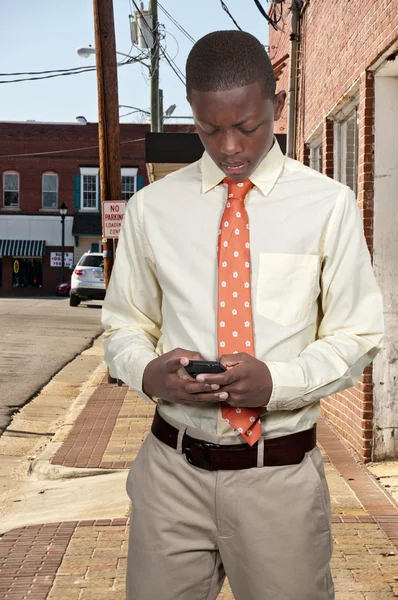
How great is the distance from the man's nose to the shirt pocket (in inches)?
10.1

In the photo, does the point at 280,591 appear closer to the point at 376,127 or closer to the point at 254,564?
the point at 254,564

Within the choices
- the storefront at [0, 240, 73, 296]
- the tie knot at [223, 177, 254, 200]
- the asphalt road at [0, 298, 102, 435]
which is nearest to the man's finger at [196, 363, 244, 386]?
the tie knot at [223, 177, 254, 200]

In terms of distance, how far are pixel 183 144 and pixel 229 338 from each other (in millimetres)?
10370

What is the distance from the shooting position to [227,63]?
2109 mm

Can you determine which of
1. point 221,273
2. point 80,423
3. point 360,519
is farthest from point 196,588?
point 80,423

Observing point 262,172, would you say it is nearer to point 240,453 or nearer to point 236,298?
point 236,298

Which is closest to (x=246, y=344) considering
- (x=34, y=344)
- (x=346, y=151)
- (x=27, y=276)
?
(x=346, y=151)

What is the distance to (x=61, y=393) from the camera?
12.2 meters

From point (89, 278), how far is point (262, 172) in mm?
26208

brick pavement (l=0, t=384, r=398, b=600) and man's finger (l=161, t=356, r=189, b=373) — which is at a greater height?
man's finger (l=161, t=356, r=189, b=373)

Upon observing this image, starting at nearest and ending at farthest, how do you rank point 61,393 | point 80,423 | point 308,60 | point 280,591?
1. point 280,591
2. point 80,423
3. point 308,60
4. point 61,393

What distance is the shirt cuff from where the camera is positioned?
2045 mm

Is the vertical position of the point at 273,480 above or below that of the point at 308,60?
below

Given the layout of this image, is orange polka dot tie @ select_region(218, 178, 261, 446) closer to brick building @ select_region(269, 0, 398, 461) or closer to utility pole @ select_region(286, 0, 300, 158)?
brick building @ select_region(269, 0, 398, 461)
